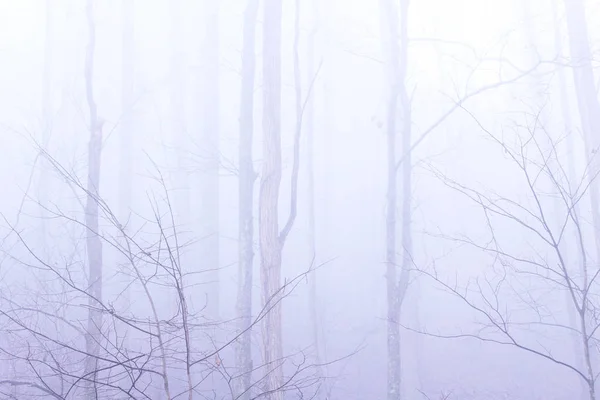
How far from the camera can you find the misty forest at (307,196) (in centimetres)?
959

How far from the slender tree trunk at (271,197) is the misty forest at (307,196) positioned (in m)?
0.04

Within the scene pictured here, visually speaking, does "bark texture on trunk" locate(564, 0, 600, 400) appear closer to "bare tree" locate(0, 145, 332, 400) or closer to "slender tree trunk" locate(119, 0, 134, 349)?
"bare tree" locate(0, 145, 332, 400)

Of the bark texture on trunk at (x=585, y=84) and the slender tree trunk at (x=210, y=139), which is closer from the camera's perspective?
the bark texture on trunk at (x=585, y=84)

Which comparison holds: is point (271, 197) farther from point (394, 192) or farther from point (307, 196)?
point (307, 196)

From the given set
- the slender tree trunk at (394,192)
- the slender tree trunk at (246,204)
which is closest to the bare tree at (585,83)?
the slender tree trunk at (394,192)

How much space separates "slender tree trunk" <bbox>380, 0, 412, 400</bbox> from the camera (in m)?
10.5

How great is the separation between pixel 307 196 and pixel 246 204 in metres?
9.29

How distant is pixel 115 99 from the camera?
25.8 meters

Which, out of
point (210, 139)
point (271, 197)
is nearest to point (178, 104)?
point (210, 139)

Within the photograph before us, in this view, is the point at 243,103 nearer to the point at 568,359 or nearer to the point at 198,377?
the point at 198,377

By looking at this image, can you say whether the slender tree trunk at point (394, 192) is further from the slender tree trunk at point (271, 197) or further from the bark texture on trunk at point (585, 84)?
the bark texture on trunk at point (585, 84)

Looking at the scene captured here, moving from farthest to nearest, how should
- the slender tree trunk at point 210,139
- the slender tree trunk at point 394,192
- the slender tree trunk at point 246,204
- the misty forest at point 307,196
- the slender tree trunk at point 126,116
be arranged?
the slender tree trunk at point 126,116 → the slender tree trunk at point 210,139 → the slender tree trunk at point 394,192 → the slender tree trunk at point 246,204 → the misty forest at point 307,196

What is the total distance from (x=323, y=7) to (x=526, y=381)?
47.1ft

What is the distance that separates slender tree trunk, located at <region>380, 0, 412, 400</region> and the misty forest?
4cm
